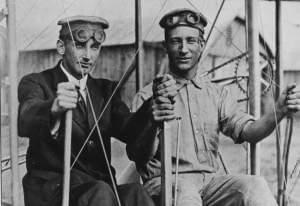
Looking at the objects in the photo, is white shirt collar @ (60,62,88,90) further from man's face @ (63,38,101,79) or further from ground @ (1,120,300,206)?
ground @ (1,120,300,206)

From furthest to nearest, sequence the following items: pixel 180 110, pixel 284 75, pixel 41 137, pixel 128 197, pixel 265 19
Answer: pixel 265 19, pixel 284 75, pixel 180 110, pixel 41 137, pixel 128 197

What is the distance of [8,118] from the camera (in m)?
1.55

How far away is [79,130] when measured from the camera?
5.52ft

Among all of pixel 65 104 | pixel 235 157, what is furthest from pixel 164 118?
pixel 235 157

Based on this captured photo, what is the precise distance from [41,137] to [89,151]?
0.44ft

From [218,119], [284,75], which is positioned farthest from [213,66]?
[218,119]

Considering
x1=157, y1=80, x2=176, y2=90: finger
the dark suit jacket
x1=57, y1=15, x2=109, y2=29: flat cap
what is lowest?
the dark suit jacket

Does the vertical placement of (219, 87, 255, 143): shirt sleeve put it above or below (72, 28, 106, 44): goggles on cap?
below

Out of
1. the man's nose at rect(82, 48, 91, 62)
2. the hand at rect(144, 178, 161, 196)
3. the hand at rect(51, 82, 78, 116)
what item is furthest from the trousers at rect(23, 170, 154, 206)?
the man's nose at rect(82, 48, 91, 62)

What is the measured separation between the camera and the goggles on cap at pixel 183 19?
1746 mm

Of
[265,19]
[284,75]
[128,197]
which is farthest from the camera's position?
[265,19]

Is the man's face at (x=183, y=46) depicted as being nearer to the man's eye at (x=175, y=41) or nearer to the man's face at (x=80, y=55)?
the man's eye at (x=175, y=41)

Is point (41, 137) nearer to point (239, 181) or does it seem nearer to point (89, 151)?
point (89, 151)

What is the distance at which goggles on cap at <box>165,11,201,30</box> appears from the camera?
5.73ft
